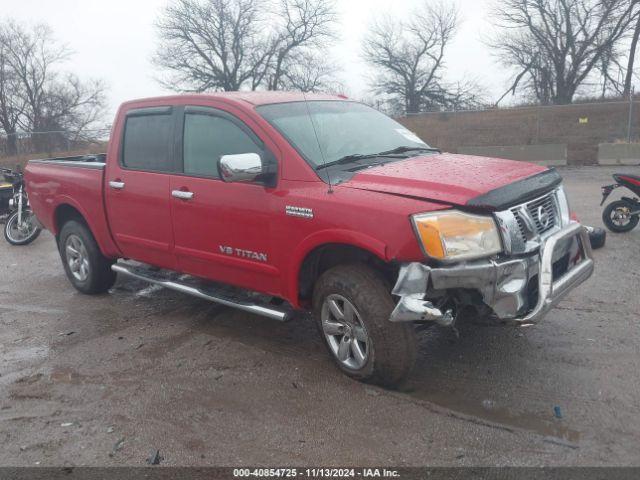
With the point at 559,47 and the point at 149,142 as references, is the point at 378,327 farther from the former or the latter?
the point at 559,47

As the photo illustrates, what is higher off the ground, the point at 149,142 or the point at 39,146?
the point at 39,146

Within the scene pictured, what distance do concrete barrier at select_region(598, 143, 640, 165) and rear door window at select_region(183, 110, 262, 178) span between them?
17575mm

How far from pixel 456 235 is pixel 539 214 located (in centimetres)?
77

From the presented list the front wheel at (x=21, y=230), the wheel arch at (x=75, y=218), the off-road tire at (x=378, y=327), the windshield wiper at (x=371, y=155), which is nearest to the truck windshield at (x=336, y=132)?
the windshield wiper at (x=371, y=155)

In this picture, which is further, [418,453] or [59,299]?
[59,299]

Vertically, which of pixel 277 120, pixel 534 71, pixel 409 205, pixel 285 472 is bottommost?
pixel 285 472

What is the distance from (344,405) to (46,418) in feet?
6.10

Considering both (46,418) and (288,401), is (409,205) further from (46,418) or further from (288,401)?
(46,418)

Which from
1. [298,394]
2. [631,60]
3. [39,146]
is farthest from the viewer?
[631,60]

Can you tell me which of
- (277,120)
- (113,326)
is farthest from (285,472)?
(113,326)

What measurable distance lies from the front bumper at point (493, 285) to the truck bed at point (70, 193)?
343cm

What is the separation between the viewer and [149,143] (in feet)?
16.9

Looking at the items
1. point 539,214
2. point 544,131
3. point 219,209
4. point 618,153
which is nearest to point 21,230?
point 219,209

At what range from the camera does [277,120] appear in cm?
425
